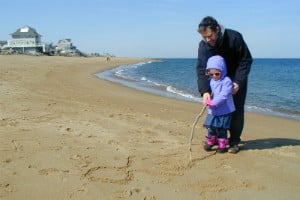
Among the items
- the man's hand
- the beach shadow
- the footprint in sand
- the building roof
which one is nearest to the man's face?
the man's hand

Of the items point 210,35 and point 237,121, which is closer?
point 210,35

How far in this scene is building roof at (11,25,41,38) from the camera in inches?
3666

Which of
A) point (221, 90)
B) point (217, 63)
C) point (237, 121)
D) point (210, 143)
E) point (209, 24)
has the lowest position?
point (210, 143)

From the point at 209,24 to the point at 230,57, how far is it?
0.60 m

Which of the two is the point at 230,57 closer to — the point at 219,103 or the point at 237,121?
the point at 219,103

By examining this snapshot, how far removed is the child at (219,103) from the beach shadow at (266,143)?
1.66 ft

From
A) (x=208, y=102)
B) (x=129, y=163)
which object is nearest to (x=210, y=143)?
(x=208, y=102)

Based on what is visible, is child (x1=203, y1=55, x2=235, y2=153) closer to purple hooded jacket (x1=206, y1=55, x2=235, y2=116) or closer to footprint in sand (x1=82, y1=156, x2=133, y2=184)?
purple hooded jacket (x1=206, y1=55, x2=235, y2=116)

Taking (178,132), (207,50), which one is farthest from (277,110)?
(207,50)

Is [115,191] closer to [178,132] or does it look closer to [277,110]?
[178,132]

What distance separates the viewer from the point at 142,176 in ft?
12.1

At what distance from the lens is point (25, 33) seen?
308 feet

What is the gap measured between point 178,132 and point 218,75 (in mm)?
1633

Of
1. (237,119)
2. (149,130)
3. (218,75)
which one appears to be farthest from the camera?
(149,130)
